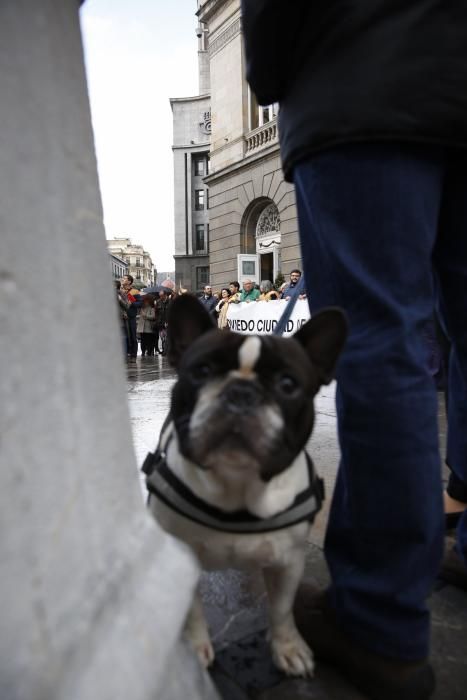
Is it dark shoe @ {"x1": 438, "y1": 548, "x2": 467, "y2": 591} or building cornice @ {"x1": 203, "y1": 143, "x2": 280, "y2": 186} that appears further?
building cornice @ {"x1": 203, "y1": 143, "x2": 280, "y2": 186}

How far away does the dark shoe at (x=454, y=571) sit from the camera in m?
1.53

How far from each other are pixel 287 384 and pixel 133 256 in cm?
12281

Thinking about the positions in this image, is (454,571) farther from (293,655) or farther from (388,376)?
(388,376)

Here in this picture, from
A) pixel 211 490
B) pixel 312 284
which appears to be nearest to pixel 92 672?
pixel 211 490

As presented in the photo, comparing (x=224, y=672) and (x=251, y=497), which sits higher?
(x=251, y=497)

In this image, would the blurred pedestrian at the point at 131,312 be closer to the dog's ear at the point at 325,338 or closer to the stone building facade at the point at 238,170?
the stone building facade at the point at 238,170

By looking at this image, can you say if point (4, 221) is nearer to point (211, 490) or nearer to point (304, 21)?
point (211, 490)

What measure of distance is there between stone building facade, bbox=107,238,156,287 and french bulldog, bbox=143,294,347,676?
381 feet

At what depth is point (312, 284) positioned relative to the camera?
133 cm

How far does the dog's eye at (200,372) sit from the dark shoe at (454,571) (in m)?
1.04

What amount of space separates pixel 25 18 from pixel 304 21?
2.55 ft

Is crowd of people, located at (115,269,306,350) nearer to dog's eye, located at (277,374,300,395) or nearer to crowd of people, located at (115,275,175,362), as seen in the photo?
crowd of people, located at (115,275,175,362)

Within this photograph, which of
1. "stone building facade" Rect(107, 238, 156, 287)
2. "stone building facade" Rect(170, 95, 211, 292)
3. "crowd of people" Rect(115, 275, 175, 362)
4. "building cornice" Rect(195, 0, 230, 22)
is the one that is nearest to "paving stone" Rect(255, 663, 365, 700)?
"crowd of people" Rect(115, 275, 175, 362)

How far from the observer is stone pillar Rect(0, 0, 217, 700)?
0.61 metres
